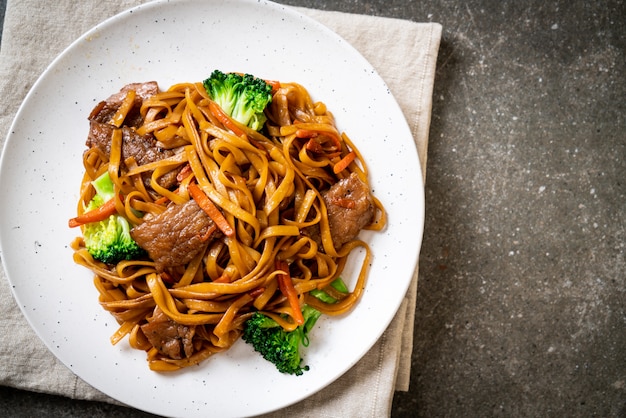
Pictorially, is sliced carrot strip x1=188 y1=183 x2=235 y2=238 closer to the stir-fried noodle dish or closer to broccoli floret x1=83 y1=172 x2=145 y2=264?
the stir-fried noodle dish

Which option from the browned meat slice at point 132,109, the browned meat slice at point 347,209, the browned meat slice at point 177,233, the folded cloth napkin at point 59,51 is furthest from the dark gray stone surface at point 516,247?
the browned meat slice at point 177,233

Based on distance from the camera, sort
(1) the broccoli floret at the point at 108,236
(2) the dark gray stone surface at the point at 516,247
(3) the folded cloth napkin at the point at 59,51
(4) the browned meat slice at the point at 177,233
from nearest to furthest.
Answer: (4) the browned meat slice at the point at 177,233 → (1) the broccoli floret at the point at 108,236 → (3) the folded cloth napkin at the point at 59,51 → (2) the dark gray stone surface at the point at 516,247

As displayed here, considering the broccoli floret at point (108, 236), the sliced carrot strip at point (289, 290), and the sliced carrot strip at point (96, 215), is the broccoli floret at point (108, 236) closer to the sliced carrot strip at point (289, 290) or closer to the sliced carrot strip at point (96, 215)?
the sliced carrot strip at point (96, 215)

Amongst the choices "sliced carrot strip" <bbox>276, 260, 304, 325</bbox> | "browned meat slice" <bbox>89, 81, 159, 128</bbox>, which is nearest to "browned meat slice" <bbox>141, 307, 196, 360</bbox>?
"sliced carrot strip" <bbox>276, 260, 304, 325</bbox>

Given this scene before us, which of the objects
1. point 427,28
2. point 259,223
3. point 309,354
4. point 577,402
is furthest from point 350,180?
point 577,402

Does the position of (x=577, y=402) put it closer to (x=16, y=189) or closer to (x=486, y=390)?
(x=486, y=390)

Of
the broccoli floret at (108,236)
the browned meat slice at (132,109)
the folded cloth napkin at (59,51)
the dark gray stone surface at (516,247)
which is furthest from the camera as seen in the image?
the dark gray stone surface at (516,247)

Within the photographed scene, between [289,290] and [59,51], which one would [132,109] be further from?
[289,290]
